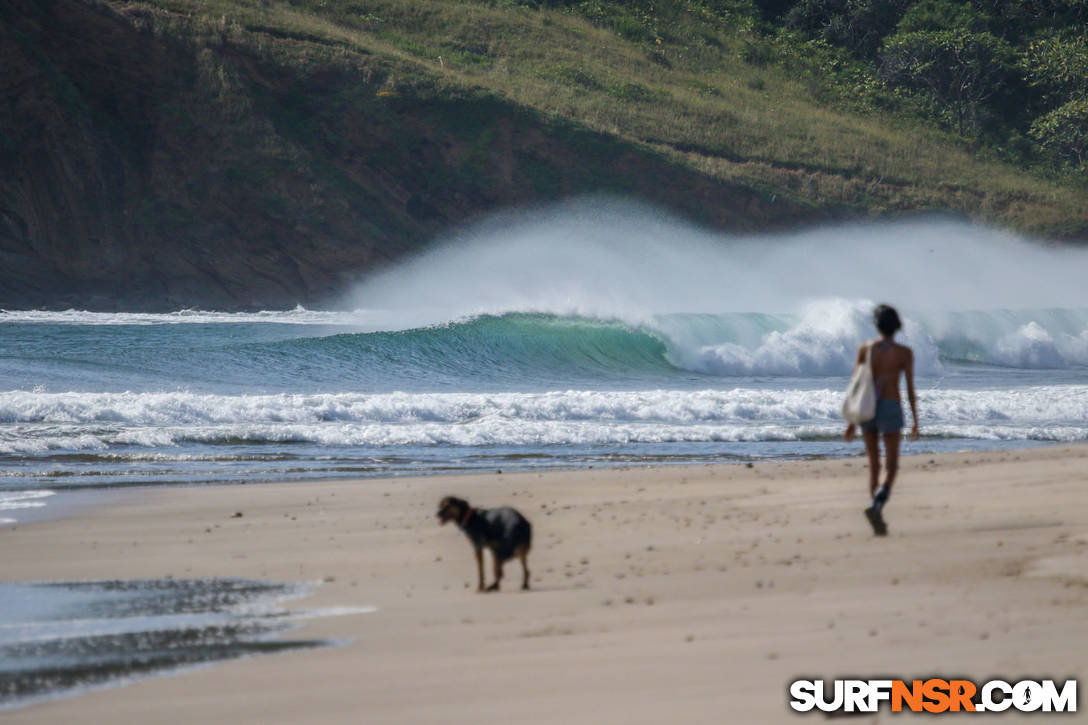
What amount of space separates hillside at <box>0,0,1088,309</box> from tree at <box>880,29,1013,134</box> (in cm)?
644

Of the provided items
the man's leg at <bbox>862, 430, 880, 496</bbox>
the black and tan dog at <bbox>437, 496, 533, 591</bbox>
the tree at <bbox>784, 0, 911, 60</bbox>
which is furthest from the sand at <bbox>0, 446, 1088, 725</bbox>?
the tree at <bbox>784, 0, 911, 60</bbox>

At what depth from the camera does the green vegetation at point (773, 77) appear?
43281mm

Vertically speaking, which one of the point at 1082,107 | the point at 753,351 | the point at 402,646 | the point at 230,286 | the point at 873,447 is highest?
the point at 1082,107

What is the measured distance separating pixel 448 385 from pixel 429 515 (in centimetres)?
1131

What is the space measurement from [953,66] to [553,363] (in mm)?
43334

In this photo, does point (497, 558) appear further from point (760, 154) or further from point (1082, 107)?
point (1082, 107)

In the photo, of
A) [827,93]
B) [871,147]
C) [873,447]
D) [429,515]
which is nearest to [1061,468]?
[873,447]

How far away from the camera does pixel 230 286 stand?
120 feet

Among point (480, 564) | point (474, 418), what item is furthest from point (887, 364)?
point (474, 418)

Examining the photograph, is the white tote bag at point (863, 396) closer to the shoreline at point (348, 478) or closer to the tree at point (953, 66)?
the shoreline at point (348, 478)

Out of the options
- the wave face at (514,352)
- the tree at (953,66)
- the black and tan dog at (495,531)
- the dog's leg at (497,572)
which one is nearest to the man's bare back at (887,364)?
the black and tan dog at (495,531)

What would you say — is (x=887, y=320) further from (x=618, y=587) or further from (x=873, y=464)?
(x=618, y=587)

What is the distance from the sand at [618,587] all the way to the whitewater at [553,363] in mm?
2243

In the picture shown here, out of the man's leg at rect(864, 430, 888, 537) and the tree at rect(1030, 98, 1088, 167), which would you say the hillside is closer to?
the tree at rect(1030, 98, 1088, 167)
